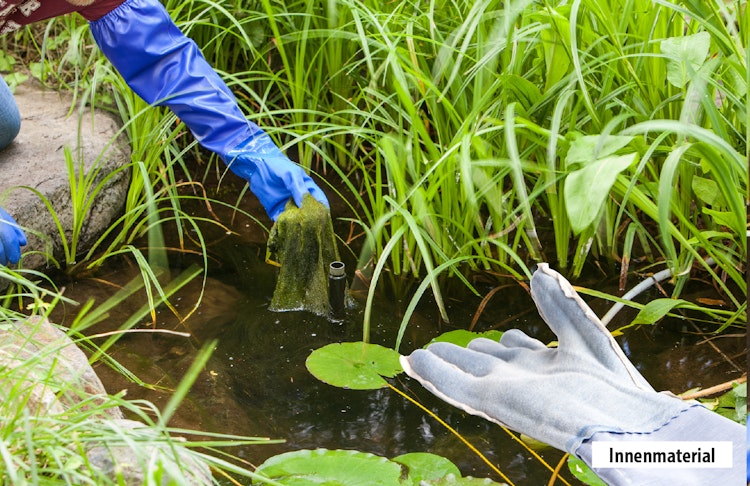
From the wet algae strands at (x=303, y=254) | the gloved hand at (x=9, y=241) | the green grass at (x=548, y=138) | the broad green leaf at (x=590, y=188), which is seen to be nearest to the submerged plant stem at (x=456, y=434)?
the green grass at (x=548, y=138)

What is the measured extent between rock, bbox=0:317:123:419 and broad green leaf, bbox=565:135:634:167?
96cm

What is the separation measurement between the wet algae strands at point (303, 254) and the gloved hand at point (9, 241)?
23.9 inches

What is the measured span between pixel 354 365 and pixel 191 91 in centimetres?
81

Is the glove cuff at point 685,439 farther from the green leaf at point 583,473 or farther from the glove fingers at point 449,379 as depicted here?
the glove fingers at point 449,379

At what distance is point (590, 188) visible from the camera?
4.93 ft

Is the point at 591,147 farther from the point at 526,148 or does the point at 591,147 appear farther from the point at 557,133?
the point at 526,148

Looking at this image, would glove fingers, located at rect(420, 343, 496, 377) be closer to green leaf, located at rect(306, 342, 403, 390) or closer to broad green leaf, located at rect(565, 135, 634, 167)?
green leaf, located at rect(306, 342, 403, 390)

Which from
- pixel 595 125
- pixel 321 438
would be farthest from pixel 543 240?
pixel 321 438

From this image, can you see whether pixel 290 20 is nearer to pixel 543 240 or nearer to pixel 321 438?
pixel 543 240

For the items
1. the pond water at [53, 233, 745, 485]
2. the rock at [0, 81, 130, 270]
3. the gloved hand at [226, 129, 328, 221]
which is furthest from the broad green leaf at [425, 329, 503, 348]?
the rock at [0, 81, 130, 270]

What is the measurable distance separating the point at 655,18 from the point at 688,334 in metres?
0.75

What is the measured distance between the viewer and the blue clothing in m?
2.45

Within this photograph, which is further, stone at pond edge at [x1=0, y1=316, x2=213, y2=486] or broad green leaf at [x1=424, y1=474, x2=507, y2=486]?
broad green leaf at [x1=424, y1=474, x2=507, y2=486]

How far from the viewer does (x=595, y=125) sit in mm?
2066
